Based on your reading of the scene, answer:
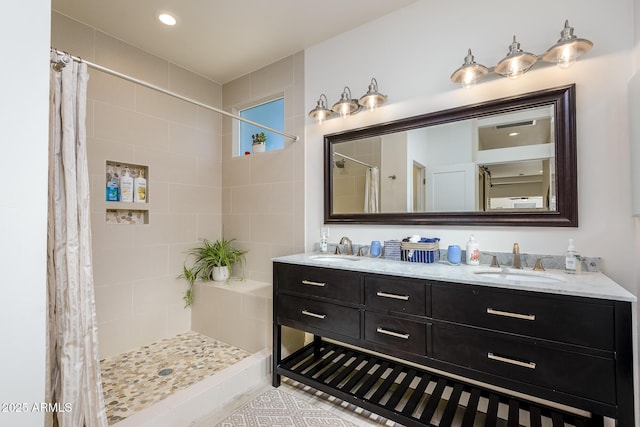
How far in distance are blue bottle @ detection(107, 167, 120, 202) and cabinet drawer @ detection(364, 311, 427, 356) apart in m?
2.22

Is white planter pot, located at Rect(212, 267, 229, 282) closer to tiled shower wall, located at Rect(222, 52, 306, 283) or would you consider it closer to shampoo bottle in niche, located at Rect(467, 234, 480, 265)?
tiled shower wall, located at Rect(222, 52, 306, 283)

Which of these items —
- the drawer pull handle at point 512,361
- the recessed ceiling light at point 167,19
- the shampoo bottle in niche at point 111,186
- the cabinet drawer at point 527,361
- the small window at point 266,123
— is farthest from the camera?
the small window at point 266,123

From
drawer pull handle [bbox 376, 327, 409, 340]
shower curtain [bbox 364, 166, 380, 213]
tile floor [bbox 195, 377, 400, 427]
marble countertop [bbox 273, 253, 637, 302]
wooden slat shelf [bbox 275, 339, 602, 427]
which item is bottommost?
tile floor [bbox 195, 377, 400, 427]

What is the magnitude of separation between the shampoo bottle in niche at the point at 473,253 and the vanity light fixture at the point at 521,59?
933 millimetres

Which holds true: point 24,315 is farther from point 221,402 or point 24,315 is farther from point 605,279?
point 605,279

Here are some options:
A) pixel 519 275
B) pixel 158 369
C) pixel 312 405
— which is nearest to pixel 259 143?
pixel 158 369

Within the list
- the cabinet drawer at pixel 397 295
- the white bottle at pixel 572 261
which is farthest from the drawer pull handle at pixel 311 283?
the white bottle at pixel 572 261

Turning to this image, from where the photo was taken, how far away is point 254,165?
2.87 m

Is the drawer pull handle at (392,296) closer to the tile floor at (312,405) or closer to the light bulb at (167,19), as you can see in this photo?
the tile floor at (312,405)

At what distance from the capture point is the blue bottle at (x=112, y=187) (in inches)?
91.9

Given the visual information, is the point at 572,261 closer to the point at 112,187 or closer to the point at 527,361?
the point at 527,361

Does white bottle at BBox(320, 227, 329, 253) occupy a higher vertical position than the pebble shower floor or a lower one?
higher

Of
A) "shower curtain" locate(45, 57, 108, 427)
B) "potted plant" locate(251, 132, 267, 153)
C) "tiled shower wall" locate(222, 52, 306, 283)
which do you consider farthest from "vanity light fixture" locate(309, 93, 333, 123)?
"shower curtain" locate(45, 57, 108, 427)

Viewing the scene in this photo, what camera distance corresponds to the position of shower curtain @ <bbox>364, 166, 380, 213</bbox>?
6.98ft
